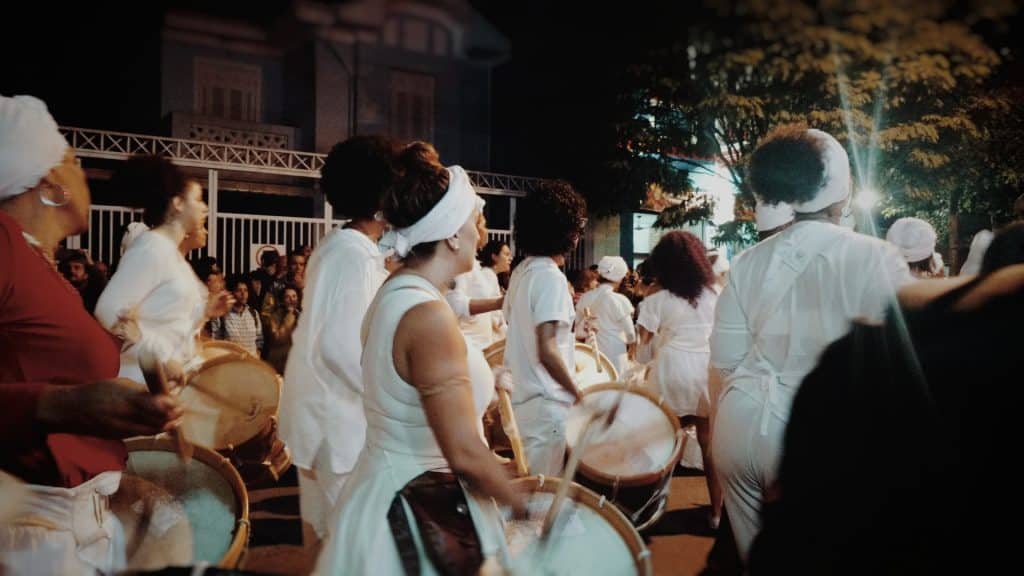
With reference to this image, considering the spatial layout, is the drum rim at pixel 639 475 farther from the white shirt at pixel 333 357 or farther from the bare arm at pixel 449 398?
the bare arm at pixel 449 398

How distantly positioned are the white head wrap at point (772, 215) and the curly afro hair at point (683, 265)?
2820 millimetres

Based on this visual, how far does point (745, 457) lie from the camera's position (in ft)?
8.66

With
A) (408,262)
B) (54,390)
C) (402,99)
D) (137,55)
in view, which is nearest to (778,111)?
(408,262)

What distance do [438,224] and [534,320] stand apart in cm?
172

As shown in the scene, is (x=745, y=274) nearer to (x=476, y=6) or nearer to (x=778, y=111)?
(x=476, y=6)

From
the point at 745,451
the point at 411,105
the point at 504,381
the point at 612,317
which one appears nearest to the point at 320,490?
A: the point at 504,381

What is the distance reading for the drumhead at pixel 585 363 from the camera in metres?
5.22

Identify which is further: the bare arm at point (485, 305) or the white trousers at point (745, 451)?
the bare arm at point (485, 305)

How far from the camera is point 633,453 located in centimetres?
453

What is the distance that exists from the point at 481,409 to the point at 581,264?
17383 millimetres

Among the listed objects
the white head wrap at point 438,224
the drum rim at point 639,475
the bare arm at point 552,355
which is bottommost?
the drum rim at point 639,475

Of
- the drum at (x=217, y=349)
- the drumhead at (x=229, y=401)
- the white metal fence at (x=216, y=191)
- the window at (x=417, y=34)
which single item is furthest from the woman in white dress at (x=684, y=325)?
the white metal fence at (x=216, y=191)

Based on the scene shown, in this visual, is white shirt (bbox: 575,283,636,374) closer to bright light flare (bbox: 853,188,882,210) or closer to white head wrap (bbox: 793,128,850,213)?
bright light flare (bbox: 853,188,882,210)

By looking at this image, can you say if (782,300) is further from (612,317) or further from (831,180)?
(612,317)
